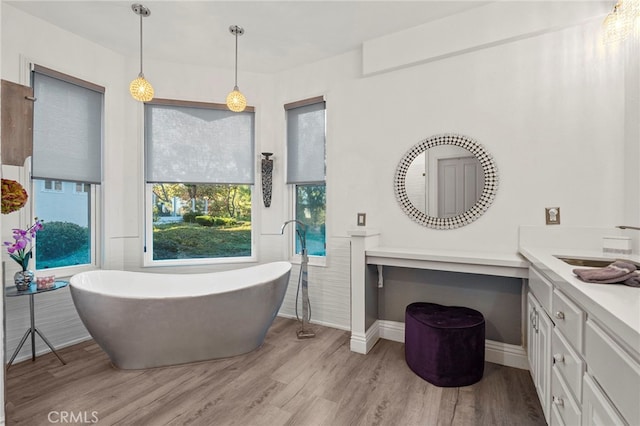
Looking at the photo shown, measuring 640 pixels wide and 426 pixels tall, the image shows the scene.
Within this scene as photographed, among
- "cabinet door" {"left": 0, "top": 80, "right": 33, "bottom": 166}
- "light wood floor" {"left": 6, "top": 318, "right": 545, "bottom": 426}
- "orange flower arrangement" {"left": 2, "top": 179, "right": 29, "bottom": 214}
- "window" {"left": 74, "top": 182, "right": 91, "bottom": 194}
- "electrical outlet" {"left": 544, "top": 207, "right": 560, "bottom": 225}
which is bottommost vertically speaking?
"light wood floor" {"left": 6, "top": 318, "right": 545, "bottom": 426}

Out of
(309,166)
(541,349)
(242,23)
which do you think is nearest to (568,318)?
(541,349)

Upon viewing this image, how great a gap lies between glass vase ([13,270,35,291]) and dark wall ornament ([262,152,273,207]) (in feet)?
6.88

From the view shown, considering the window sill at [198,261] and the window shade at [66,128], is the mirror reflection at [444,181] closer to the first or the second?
the window sill at [198,261]

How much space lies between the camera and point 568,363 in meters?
1.20

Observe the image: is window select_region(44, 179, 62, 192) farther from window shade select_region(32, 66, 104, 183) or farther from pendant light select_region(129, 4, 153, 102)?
pendant light select_region(129, 4, 153, 102)

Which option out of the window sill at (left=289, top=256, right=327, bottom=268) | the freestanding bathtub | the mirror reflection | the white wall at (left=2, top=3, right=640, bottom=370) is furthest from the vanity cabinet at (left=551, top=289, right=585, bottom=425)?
the window sill at (left=289, top=256, right=327, bottom=268)

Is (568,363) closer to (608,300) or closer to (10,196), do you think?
(608,300)

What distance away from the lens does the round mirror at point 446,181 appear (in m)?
2.45

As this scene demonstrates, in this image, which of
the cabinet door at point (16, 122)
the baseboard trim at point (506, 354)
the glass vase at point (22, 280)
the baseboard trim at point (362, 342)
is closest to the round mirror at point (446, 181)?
the baseboard trim at point (506, 354)

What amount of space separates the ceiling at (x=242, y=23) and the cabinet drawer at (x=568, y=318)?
2.30m

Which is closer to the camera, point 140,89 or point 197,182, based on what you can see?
point 140,89

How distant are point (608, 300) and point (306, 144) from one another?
2.87 meters

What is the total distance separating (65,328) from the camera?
2.73 metres

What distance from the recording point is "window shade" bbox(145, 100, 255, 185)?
10.7ft
